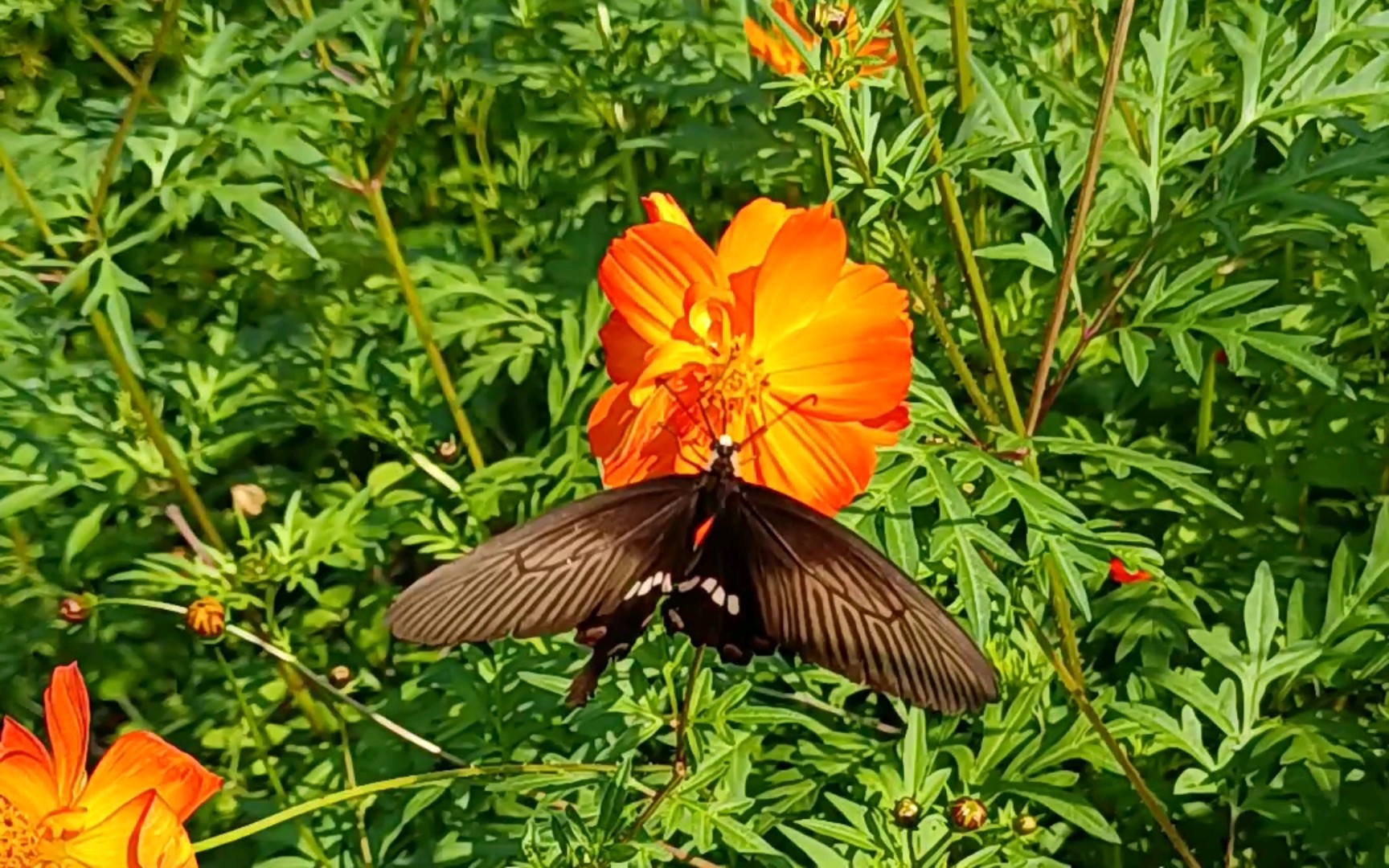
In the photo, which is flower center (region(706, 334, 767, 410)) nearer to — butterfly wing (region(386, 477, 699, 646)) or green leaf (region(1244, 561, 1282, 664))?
butterfly wing (region(386, 477, 699, 646))

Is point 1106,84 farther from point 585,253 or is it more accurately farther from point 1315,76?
point 585,253

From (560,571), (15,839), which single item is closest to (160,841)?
(15,839)

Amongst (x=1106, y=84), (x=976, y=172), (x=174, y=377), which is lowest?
(x=174, y=377)

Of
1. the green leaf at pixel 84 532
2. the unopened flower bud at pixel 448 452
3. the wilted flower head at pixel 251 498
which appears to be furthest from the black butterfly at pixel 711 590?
the wilted flower head at pixel 251 498

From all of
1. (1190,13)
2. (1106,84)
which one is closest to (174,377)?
(1106,84)

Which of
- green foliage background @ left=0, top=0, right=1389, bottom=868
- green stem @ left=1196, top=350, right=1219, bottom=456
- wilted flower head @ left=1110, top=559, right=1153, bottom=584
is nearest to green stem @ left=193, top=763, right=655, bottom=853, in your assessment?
green foliage background @ left=0, top=0, right=1389, bottom=868

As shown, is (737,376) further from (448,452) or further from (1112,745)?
(448,452)

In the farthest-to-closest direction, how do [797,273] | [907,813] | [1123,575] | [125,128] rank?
1. [1123,575]
2. [125,128]
3. [907,813]
4. [797,273]
